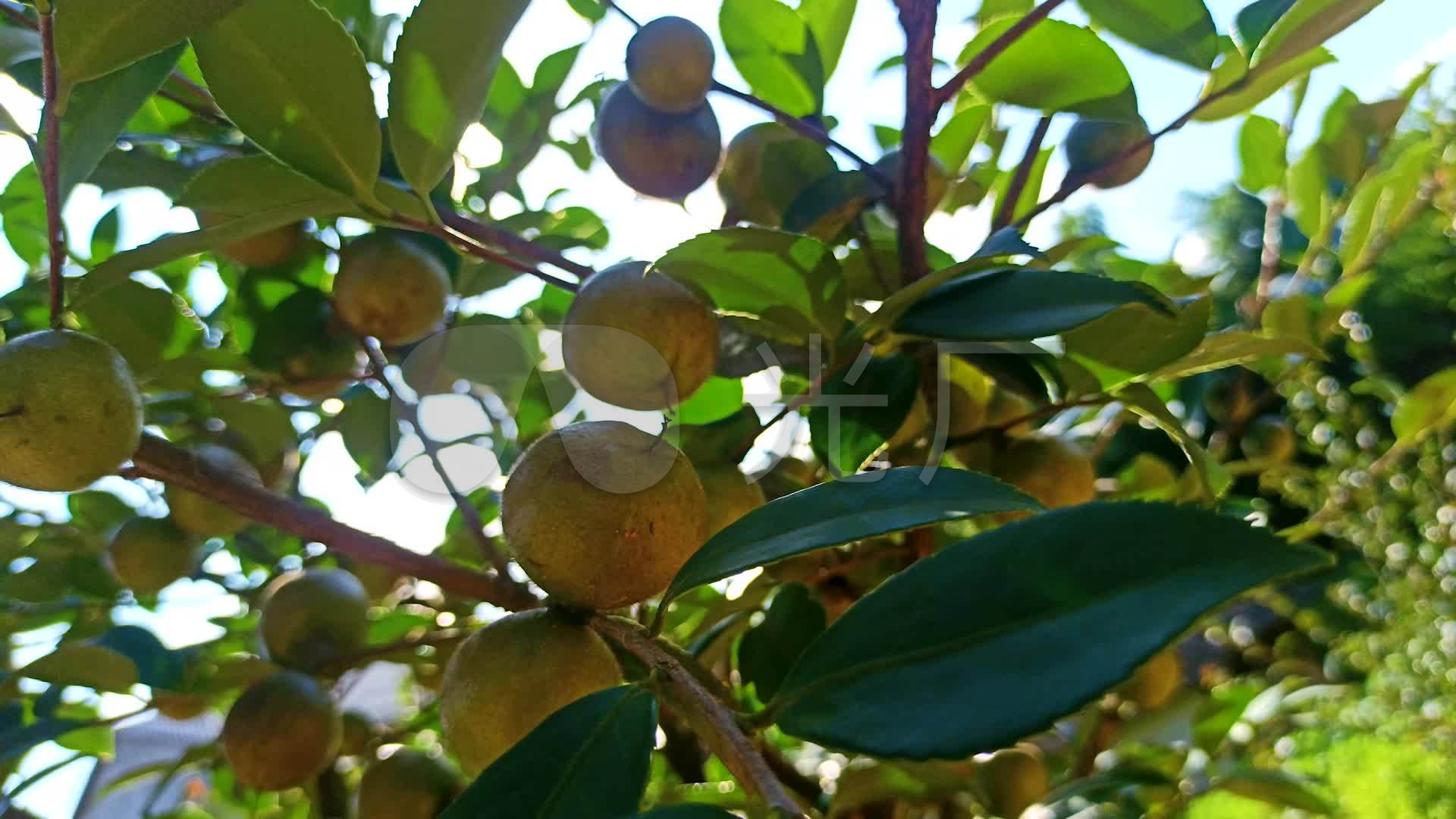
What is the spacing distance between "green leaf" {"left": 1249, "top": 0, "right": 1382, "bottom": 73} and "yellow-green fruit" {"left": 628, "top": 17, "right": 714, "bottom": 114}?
0.37 meters

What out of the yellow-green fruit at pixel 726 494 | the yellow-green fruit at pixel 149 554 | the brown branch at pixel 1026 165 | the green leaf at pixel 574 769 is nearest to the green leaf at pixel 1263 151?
the brown branch at pixel 1026 165

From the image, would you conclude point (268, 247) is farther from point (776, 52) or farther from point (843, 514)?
point (843, 514)

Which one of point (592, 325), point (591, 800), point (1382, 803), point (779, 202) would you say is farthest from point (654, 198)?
point (1382, 803)

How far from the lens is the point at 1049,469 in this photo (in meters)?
0.73

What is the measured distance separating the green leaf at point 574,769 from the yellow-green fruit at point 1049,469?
1.40 ft

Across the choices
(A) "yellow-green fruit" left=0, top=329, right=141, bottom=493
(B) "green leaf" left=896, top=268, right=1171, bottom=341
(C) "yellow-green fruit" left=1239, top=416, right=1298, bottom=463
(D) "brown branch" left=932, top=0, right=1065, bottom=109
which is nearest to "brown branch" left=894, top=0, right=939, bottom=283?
(D) "brown branch" left=932, top=0, right=1065, bottom=109

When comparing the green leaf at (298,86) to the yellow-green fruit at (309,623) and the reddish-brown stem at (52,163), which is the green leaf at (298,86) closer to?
the reddish-brown stem at (52,163)

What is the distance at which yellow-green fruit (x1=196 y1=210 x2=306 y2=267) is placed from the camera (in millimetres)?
776

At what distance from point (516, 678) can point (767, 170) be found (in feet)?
1.54

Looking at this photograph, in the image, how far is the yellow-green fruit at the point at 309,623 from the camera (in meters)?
0.76

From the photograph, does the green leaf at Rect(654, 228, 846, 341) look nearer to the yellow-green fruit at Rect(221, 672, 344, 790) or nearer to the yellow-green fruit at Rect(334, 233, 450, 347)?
the yellow-green fruit at Rect(334, 233, 450, 347)

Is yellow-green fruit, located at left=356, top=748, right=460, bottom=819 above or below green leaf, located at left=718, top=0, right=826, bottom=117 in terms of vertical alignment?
below

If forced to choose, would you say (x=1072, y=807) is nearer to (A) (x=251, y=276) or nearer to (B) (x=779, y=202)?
(B) (x=779, y=202)

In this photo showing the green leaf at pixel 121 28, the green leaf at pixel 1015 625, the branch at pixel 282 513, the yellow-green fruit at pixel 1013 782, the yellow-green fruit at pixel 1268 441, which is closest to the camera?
the green leaf at pixel 1015 625
